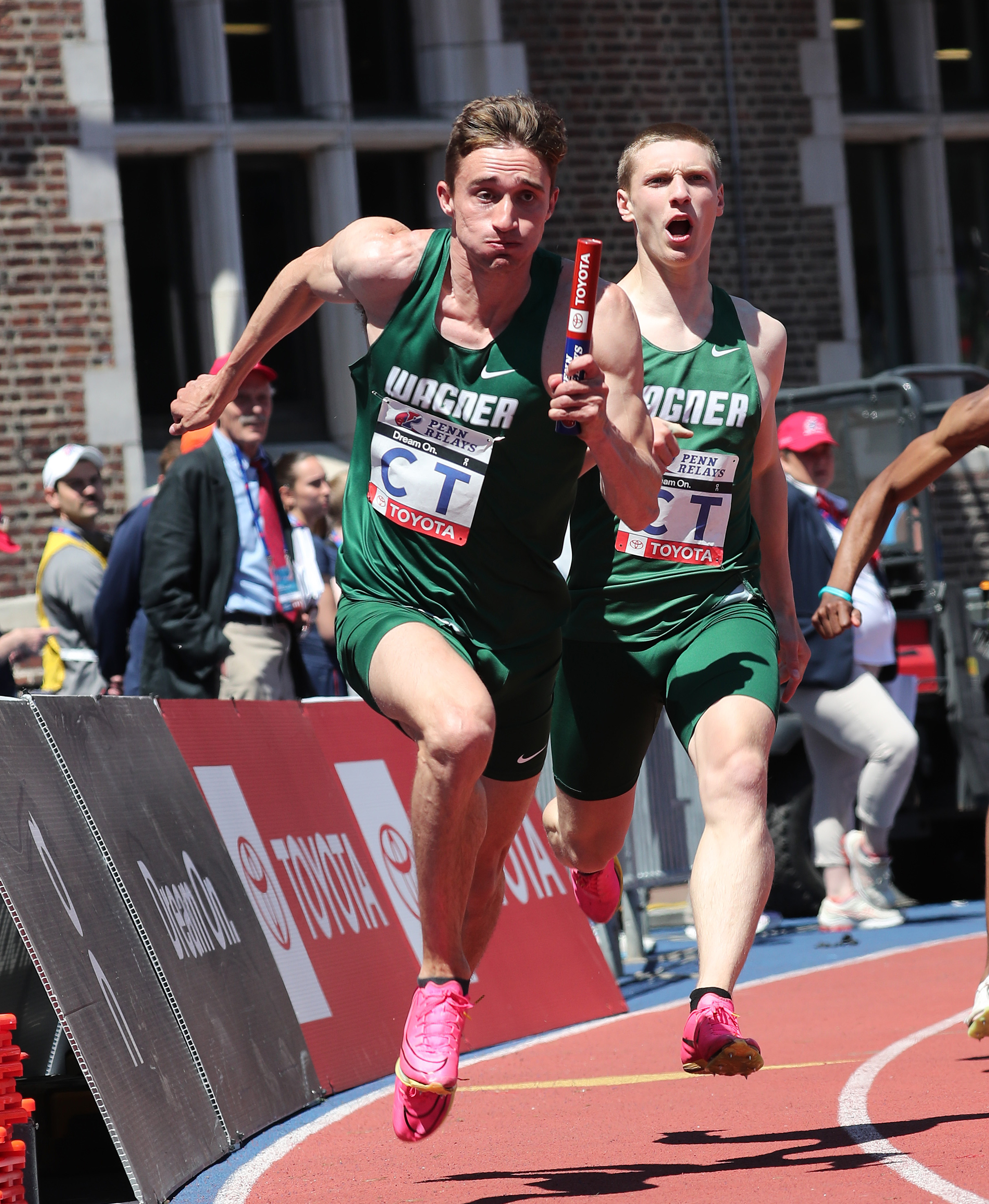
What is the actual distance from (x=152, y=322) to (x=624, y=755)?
34.1ft

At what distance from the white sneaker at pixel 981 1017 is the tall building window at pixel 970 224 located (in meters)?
14.3

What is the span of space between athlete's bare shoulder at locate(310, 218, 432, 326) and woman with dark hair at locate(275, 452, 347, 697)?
4.40 m

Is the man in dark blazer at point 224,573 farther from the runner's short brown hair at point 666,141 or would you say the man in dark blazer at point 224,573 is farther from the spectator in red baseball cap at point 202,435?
the runner's short brown hair at point 666,141

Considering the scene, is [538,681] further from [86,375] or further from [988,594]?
[86,375]

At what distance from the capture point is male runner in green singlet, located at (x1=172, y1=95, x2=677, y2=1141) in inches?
183

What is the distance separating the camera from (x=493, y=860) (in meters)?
5.25

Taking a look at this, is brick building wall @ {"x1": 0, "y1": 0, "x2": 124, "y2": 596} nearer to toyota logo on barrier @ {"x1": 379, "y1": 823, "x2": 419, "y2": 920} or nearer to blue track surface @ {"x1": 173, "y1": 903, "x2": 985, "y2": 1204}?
blue track surface @ {"x1": 173, "y1": 903, "x2": 985, "y2": 1204}

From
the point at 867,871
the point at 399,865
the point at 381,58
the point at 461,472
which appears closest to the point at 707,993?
the point at 461,472

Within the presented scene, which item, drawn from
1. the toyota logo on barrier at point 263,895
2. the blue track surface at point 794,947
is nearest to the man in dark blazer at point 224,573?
the toyota logo on barrier at point 263,895

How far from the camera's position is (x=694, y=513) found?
17.7 feet

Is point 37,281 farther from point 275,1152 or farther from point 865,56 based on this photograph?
point 275,1152

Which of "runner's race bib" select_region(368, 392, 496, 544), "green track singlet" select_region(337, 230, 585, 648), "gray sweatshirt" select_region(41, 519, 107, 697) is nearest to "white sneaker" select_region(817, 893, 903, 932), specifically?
"gray sweatshirt" select_region(41, 519, 107, 697)

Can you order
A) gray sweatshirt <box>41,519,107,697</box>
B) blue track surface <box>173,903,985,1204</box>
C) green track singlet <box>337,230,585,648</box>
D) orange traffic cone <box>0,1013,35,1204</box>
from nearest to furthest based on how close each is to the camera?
orange traffic cone <box>0,1013,35,1204</box> → green track singlet <box>337,230,585,648</box> → blue track surface <box>173,903,985,1204</box> → gray sweatshirt <box>41,519,107,697</box>

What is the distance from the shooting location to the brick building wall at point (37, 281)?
45.5ft
